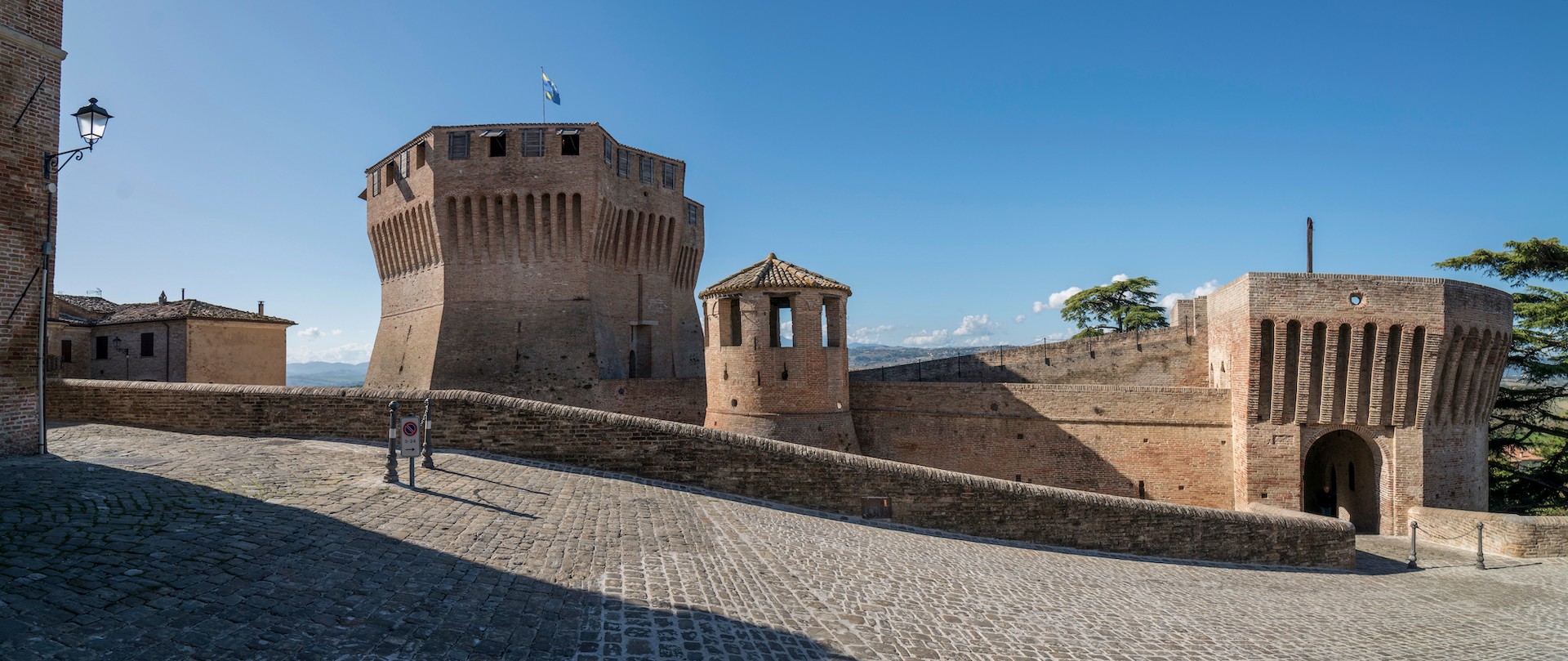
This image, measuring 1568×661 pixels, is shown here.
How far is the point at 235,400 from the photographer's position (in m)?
11.1

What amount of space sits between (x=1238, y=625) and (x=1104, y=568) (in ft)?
6.71

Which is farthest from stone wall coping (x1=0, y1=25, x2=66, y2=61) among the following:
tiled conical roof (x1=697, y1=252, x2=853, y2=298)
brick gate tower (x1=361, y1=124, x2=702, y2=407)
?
brick gate tower (x1=361, y1=124, x2=702, y2=407)

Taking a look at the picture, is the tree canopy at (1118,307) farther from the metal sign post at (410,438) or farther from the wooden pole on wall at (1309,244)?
the metal sign post at (410,438)

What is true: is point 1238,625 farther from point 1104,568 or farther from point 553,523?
point 553,523

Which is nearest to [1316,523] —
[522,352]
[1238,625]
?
[1238,625]

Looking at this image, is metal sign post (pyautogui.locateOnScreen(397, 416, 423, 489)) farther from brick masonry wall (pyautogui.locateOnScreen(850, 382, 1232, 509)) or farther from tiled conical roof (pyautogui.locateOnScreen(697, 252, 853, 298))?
brick masonry wall (pyautogui.locateOnScreen(850, 382, 1232, 509))

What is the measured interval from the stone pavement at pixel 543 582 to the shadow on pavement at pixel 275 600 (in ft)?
0.07

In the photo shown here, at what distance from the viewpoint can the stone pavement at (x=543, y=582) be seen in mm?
4539

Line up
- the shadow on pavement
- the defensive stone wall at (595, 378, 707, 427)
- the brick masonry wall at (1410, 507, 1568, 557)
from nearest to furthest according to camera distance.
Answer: the shadow on pavement → the brick masonry wall at (1410, 507, 1568, 557) → the defensive stone wall at (595, 378, 707, 427)

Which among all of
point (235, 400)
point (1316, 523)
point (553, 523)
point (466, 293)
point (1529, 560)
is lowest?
point (1529, 560)

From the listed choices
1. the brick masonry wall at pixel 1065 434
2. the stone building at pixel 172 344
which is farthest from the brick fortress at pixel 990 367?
the stone building at pixel 172 344

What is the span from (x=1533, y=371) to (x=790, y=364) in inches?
898

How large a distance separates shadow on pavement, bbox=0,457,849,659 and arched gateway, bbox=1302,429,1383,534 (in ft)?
55.9

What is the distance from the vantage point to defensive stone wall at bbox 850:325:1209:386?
1912 centimetres
